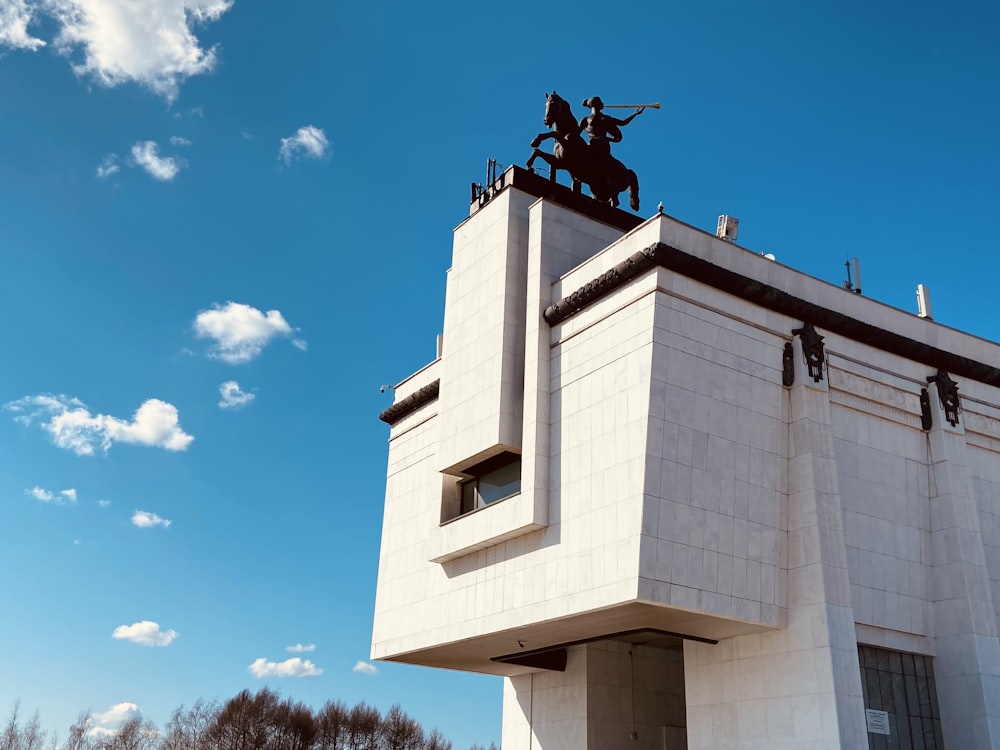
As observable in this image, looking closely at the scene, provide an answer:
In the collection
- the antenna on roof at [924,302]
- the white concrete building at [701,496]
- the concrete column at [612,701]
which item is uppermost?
the antenna on roof at [924,302]

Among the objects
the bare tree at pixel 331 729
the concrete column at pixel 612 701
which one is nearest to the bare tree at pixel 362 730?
the bare tree at pixel 331 729

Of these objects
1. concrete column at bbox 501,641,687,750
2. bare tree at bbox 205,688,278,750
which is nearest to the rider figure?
concrete column at bbox 501,641,687,750

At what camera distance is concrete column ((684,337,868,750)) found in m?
24.6

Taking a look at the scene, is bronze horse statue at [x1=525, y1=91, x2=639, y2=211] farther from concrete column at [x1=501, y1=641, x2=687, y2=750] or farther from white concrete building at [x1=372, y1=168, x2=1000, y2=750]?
concrete column at [x1=501, y1=641, x2=687, y2=750]

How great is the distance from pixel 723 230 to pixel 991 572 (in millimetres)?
13315

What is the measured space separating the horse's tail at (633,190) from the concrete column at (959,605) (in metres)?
12.0

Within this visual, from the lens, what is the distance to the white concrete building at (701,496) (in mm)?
25734

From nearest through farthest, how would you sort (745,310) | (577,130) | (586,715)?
(745,310), (586,715), (577,130)

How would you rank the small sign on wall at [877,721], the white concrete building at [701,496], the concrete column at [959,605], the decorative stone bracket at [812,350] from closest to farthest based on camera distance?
the white concrete building at [701,496] → the small sign on wall at [877,721] → the concrete column at [959,605] → the decorative stone bracket at [812,350]

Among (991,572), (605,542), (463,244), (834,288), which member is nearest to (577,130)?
(463,244)

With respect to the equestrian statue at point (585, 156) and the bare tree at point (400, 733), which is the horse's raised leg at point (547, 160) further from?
the bare tree at point (400, 733)

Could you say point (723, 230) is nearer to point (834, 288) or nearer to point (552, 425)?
point (834, 288)

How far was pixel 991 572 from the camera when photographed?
99.6ft

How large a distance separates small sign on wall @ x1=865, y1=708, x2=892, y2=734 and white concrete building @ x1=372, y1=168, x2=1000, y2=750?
0.08m
